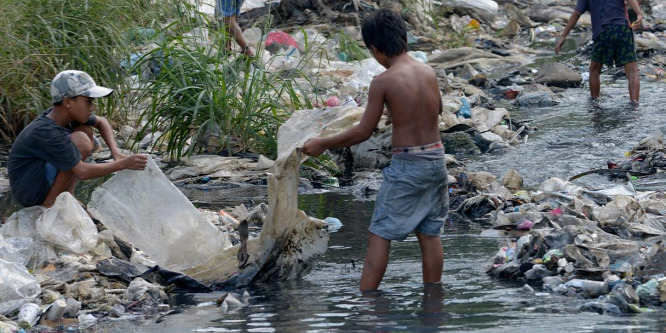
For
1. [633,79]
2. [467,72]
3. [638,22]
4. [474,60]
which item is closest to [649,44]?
[474,60]

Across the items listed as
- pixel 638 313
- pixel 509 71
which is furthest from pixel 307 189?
pixel 509 71

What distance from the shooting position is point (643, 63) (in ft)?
44.0

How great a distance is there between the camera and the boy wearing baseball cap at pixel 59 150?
4.99m

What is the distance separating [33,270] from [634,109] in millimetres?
7230

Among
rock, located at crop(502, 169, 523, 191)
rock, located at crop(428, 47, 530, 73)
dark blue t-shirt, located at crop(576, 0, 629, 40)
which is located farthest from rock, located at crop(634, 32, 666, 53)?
rock, located at crop(502, 169, 523, 191)

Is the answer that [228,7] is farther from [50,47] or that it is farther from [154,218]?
[154,218]

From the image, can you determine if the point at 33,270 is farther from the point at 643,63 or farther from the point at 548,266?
the point at 643,63

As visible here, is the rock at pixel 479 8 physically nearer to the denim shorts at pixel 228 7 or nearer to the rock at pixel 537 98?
the rock at pixel 537 98

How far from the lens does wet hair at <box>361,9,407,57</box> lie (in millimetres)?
4316

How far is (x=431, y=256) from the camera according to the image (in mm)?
4562

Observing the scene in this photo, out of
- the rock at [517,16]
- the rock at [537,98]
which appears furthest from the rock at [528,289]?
the rock at [517,16]

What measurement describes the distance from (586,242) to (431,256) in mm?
834

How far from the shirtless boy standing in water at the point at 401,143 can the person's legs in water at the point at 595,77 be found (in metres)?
6.48

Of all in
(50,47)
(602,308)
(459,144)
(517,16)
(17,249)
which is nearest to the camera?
(602,308)
